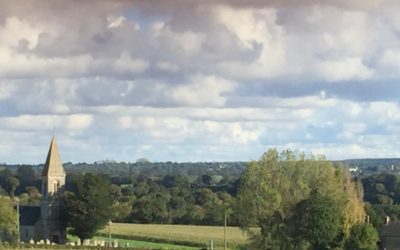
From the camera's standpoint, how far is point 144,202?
435ft

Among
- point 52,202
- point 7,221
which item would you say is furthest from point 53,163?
point 7,221

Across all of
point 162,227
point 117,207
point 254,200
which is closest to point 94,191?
point 117,207

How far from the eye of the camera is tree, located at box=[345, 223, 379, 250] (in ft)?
251

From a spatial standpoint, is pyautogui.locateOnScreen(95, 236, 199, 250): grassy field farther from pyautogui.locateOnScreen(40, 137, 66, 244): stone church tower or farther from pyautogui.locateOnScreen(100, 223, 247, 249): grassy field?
pyautogui.locateOnScreen(40, 137, 66, 244): stone church tower

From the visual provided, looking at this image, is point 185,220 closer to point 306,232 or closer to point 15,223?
point 15,223

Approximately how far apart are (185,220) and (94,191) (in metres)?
29.9

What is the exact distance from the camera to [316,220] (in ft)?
249

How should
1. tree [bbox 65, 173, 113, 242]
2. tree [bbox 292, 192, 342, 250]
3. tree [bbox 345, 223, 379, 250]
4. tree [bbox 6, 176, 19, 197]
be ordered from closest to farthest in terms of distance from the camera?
tree [bbox 292, 192, 342, 250]
tree [bbox 345, 223, 379, 250]
tree [bbox 65, 173, 113, 242]
tree [bbox 6, 176, 19, 197]

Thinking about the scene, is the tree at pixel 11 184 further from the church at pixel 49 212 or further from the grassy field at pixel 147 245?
the grassy field at pixel 147 245

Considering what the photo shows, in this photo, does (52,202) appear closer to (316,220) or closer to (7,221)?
(7,221)

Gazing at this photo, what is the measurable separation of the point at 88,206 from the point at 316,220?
32293mm

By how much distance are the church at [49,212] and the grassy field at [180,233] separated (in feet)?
24.1

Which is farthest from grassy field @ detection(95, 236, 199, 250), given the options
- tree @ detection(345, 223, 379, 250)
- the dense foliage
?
tree @ detection(345, 223, 379, 250)

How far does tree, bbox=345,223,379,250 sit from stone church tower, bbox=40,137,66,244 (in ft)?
124
